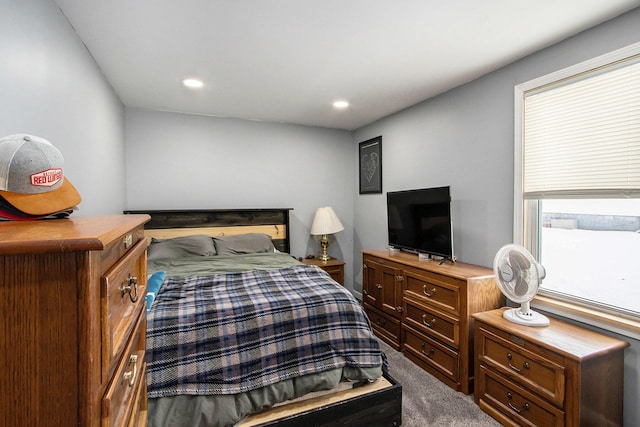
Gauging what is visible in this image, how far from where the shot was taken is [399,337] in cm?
293

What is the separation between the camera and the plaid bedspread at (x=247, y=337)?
1582 millimetres

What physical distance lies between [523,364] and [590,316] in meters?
0.53

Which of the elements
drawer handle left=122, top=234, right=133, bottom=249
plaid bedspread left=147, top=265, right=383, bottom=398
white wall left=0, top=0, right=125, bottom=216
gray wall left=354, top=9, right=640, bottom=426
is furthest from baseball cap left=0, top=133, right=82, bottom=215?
gray wall left=354, top=9, right=640, bottom=426

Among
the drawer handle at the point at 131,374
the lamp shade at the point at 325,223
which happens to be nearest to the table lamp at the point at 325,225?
the lamp shade at the point at 325,223

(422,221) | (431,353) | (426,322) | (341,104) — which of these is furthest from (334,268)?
(341,104)

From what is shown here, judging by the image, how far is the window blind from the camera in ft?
5.88

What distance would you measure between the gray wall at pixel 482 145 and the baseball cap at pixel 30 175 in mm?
2726

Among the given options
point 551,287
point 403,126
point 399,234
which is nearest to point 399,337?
point 399,234

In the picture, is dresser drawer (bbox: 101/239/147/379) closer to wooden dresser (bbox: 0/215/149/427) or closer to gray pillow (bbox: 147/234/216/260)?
wooden dresser (bbox: 0/215/149/427)

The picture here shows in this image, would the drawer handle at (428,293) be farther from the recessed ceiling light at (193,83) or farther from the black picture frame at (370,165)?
the recessed ceiling light at (193,83)

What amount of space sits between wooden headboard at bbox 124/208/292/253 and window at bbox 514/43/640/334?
2671mm

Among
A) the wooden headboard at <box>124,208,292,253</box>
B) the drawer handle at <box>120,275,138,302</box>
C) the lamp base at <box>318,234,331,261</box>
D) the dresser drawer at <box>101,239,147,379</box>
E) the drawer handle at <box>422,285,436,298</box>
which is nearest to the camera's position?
the dresser drawer at <box>101,239,147,379</box>

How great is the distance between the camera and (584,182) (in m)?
2.00

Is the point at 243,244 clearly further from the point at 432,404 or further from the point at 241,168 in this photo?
the point at 432,404
